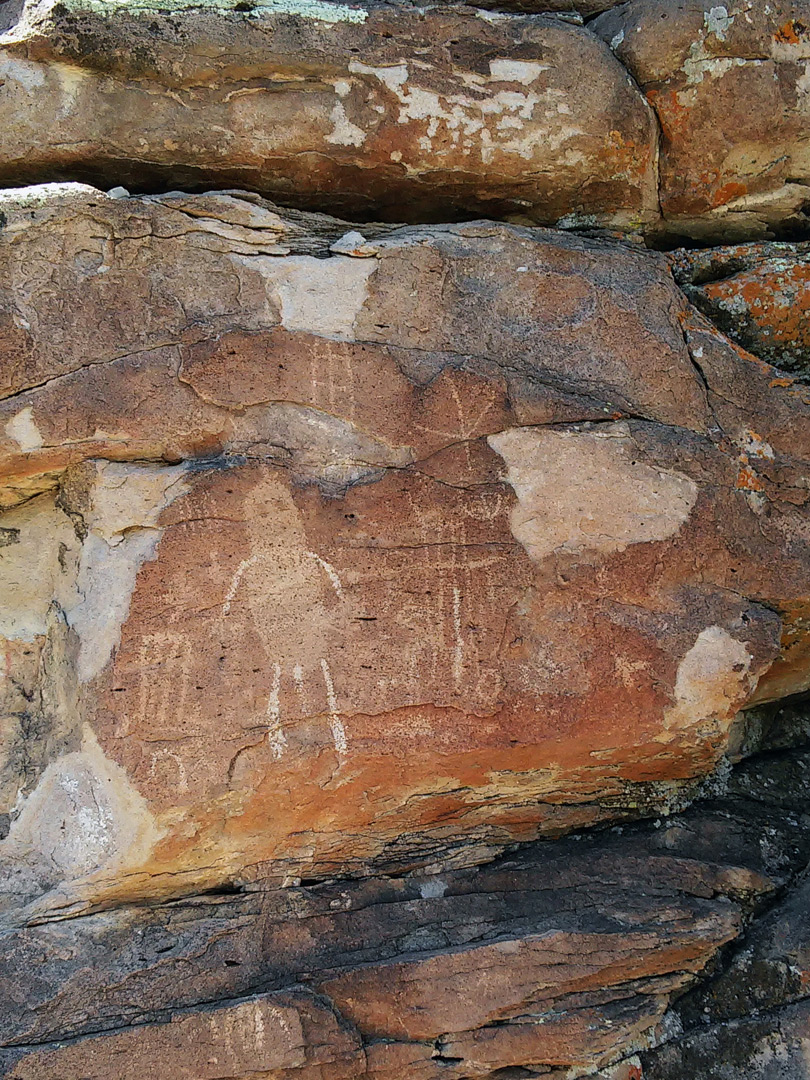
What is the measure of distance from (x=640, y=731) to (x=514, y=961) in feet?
2.70

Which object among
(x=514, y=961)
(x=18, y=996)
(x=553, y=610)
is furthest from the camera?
(x=553, y=610)

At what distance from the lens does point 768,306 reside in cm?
340

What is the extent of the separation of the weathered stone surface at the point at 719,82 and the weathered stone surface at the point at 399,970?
2510 mm

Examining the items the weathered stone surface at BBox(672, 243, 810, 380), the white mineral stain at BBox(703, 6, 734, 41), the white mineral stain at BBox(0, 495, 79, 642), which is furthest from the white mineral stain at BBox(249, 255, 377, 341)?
the white mineral stain at BBox(703, 6, 734, 41)

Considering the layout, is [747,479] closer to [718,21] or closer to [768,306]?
[768,306]

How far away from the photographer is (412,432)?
9.80 ft

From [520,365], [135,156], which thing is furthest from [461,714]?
[135,156]

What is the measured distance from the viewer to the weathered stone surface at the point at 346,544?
2.79 m

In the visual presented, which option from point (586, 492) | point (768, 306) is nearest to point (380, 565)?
point (586, 492)

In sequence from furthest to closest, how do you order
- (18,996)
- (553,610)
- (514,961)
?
(553,610), (514,961), (18,996)

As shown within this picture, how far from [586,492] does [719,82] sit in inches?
65.5

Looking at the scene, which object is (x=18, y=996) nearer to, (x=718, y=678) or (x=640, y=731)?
(x=640, y=731)

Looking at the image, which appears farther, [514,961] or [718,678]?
[718,678]

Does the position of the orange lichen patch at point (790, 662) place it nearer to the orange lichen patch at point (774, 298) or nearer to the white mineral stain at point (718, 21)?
the orange lichen patch at point (774, 298)
